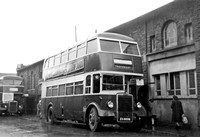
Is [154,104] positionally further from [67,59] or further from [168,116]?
[67,59]

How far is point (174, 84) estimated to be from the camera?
1579cm

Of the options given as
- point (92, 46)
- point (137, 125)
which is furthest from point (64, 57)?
point (137, 125)

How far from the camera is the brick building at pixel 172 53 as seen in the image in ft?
46.5

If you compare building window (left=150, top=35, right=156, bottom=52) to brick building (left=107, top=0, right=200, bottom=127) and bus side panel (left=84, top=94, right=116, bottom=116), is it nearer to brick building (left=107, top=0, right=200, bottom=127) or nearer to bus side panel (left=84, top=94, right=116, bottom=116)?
brick building (left=107, top=0, right=200, bottom=127)

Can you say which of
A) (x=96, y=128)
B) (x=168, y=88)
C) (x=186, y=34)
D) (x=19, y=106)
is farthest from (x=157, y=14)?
(x=19, y=106)

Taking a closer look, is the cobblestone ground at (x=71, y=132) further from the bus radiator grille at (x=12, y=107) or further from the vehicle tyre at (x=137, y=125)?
the bus radiator grille at (x=12, y=107)

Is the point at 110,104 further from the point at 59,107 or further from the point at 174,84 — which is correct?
the point at 59,107

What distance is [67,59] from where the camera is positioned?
16031 millimetres

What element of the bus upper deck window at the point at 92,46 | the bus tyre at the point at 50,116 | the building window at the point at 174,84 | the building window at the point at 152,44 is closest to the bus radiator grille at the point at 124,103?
the bus upper deck window at the point at 92,46

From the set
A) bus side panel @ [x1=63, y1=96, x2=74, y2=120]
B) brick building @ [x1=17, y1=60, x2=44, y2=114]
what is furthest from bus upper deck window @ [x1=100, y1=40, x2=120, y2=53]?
brick building @ [x1=17, y1=60, x2=44, y2=114]

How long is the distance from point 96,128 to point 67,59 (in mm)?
5119

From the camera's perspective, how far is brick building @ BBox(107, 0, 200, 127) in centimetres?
→ 1417

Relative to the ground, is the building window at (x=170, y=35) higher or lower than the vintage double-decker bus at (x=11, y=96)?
higher

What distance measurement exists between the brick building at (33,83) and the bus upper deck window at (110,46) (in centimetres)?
2171
